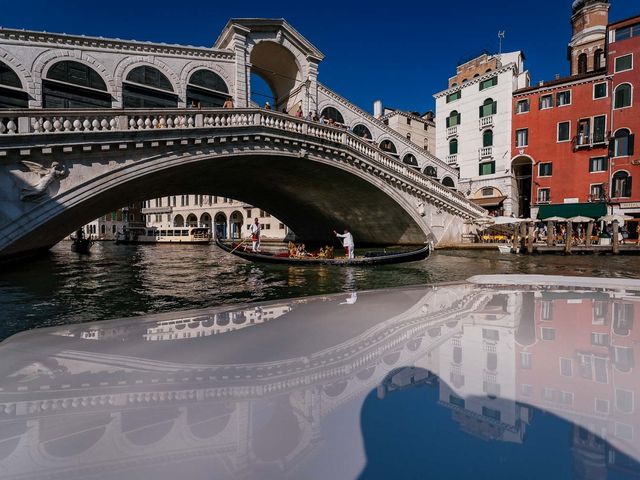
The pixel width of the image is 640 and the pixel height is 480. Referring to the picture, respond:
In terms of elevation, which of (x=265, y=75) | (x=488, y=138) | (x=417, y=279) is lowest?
(x=417, y=279)

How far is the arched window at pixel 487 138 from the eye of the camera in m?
25.0

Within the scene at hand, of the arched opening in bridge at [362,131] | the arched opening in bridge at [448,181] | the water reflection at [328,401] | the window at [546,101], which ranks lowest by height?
the water reflection at [328,401]

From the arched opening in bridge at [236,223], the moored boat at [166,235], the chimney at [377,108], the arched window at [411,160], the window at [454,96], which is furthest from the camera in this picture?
the arched opening in bridge at [236,223]

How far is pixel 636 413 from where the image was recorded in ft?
5.33

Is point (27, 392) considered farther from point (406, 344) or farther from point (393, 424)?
point (406, 344)

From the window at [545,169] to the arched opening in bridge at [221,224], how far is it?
103 feet

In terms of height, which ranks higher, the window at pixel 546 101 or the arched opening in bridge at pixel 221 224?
the window at pixel 546 101

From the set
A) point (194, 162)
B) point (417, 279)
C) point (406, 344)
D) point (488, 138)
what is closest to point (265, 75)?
point (194, 162)

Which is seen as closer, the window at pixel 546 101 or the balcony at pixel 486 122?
the window at pixel 546 101

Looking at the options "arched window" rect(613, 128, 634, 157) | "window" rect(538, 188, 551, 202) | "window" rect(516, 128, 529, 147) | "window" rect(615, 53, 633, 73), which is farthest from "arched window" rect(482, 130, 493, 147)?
"window" rect(615, 53, 633, 73)

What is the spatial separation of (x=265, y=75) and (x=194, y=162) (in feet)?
34.0

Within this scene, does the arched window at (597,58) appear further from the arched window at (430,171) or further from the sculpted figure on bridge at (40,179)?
the sculpted figure on bridge at (40,179)

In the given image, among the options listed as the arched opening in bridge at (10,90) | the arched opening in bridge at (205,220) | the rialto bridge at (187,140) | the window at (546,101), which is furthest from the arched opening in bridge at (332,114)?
the arched opening in bridge at (205,220)

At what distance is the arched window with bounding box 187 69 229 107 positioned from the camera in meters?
14.2
